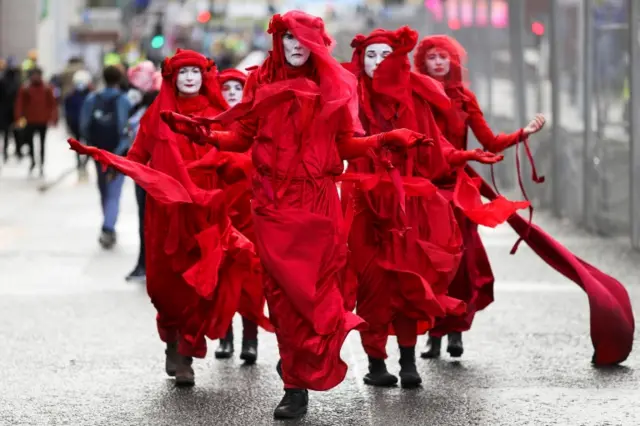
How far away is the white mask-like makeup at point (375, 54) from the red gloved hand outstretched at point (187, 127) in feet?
3.67

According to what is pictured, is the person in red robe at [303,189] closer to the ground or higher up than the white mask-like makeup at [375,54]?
closer to the ground

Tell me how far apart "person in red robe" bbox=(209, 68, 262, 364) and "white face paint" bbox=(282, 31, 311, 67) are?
5.27 feet

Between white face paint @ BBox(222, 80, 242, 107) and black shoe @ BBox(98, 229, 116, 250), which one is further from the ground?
white face paint @ BBox(222, 80, 242, 107)

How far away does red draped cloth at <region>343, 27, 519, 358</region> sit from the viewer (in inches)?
369

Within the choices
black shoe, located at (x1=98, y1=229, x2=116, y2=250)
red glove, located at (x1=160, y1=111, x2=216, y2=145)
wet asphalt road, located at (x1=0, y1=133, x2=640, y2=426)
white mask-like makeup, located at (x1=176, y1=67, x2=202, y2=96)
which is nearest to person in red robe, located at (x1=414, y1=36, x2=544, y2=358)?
wet asphalt road, located at (x1=0, y1=133, x2=640, y2=426)

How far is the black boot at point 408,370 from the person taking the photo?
30.7 ft

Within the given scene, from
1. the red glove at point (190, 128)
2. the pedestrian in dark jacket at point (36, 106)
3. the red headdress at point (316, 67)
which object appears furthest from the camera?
the pedestrian in dark jacket at point (36, 106)

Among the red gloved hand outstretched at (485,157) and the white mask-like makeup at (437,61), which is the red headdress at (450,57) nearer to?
the white mask-like makeup at (437,61)

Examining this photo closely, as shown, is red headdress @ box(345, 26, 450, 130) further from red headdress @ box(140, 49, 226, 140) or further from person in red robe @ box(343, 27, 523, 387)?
red headdress @ box(140, 49, 226, 140)

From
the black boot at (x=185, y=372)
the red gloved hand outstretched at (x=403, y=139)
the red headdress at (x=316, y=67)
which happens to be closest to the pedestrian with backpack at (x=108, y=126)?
the black boot at (x=185, y=372)

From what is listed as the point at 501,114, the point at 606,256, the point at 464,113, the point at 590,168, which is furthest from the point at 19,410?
the point at 501,114

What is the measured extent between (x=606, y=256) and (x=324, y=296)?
8.24 metres

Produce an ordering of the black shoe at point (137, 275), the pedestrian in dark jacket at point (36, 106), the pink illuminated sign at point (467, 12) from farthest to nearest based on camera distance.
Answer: the pedestrian in dark jacket at point (36, 106), the pink illuminated sign at point (467, 12), the black shoe at point (137, 275)

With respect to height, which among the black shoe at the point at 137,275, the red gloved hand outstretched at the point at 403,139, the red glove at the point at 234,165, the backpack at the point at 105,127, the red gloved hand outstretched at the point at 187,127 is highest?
the red gloved hand outstretched at the point at 187,127
